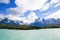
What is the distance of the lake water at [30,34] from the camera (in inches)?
68.4

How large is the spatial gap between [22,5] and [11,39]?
20.6 inches

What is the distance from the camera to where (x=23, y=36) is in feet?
5.79

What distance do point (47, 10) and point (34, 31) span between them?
361 mm

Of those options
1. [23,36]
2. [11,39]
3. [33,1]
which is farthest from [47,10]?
[11,39]

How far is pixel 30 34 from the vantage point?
1762mm

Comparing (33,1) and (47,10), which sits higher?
(33,1)

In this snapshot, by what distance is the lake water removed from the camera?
1736mm

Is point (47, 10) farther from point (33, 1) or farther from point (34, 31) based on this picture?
point (34, 31)

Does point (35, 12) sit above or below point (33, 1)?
below

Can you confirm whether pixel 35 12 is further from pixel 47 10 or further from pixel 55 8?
pixel 55 8

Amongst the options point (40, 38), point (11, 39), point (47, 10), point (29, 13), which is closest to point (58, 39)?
point (40, 38)

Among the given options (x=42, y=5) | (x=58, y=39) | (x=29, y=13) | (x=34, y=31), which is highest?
(x=42, y=5)

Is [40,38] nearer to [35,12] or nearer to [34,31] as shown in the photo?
[34,31]

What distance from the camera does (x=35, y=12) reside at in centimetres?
177
